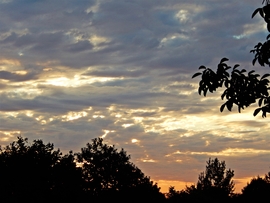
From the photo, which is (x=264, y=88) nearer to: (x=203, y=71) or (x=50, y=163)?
(x=203, y=71)

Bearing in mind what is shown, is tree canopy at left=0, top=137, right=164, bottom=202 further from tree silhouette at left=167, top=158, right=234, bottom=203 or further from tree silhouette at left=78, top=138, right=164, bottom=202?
tree silhouette at left=167, top=158, right=234, bottom=203

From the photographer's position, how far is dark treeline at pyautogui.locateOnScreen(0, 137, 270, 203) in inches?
3068

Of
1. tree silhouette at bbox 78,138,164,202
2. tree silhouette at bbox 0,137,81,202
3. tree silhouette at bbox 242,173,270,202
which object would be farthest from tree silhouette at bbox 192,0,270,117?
tree silhouette at bbox 242,173,270,202

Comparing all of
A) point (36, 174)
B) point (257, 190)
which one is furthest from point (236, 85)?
point (257, 190)

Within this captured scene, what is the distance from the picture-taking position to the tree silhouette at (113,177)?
332ft

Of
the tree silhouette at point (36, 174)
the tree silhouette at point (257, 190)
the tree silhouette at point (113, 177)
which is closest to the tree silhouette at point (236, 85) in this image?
the tree silhouette at point (36, 174)

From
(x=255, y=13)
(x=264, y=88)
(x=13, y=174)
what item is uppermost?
(x=13, y=174)

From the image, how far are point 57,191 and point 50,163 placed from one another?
4.73 metres

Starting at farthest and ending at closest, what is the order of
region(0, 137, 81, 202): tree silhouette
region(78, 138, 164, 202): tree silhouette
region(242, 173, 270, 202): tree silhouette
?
region(242, 173, 270, 202): tree silhouette, region(78, 138, 164, 202): tree silhouette, region(0, 137, 81, 202): tree silhouette

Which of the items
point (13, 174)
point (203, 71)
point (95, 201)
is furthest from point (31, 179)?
point (203, 71)

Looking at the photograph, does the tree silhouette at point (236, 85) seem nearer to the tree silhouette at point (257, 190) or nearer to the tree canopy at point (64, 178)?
the tree canopy at point (64, 178)

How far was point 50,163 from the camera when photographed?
268ft

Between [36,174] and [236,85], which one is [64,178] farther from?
[236,85]

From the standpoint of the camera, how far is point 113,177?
102938 mm
